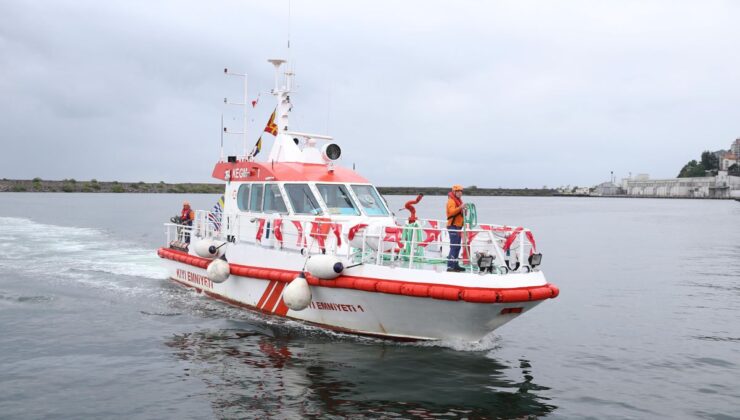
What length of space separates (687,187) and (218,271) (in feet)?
596

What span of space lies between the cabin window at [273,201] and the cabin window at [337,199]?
84 cm

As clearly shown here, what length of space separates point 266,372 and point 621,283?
46.8 ft

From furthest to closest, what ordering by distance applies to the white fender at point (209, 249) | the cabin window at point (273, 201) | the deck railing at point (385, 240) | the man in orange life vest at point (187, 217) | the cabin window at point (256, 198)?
the man in orange life vest at point (187, 217)
the white fender at point (209, 249)
the cabin window at point (256, 198)
the cabin window at point (273, 201)
the deck railing at point (385, 240)

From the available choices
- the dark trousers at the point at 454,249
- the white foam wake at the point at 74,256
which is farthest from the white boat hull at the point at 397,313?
the white foam wake at the point at 74,256

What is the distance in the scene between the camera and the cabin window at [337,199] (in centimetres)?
1264

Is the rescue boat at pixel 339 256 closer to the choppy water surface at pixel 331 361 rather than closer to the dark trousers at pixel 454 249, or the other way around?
the dark trousers at pixel 454 249

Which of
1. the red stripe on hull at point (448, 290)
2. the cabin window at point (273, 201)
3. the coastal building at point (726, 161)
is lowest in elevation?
the red stripe on hull at point (448, 290)

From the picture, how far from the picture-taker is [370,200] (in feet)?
43.2

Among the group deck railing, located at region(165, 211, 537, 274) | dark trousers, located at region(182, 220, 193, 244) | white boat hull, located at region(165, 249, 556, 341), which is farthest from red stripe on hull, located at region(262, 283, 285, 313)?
dark trousers, located at region(182, 220, 193, 244)

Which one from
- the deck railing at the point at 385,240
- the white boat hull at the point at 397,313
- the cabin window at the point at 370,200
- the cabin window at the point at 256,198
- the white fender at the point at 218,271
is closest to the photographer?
the white boat hull at the point at 397,313

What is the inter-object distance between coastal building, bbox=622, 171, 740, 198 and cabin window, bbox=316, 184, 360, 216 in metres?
150

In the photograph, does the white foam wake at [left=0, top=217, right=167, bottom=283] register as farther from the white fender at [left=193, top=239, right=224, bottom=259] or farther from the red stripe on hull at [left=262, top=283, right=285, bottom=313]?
the red stripe on hull at [left=262, top=283, right=285, bottom=313]

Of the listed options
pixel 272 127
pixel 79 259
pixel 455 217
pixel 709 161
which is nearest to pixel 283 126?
pixel 272 127

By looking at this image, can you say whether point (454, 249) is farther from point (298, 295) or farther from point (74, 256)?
point (74, 256)
